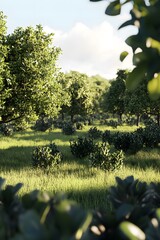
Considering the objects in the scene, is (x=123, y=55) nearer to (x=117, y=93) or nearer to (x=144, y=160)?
(x=144, y=160)

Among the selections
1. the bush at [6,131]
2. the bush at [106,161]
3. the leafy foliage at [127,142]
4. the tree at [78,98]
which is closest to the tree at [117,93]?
the tree at [78,98]

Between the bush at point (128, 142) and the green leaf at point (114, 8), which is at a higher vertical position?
the green leaf at point (114, 8)

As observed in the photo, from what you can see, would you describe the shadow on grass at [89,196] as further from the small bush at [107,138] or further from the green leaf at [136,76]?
the small bush at [107,138]

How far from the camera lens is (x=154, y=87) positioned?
62.8 inches

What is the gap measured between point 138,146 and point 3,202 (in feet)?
54.7

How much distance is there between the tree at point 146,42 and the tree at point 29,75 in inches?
569

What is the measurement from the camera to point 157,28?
146cm

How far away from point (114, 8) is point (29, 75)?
47.7 feet

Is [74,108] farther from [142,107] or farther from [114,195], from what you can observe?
[114,195]

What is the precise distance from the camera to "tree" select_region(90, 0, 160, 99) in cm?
144

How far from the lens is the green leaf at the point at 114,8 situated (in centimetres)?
189

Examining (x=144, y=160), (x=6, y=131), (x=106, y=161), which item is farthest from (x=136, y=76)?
(x=6, y=131)

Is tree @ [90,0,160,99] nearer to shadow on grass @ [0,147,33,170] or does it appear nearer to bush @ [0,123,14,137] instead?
shadow on grass @ [0,147,33,170]

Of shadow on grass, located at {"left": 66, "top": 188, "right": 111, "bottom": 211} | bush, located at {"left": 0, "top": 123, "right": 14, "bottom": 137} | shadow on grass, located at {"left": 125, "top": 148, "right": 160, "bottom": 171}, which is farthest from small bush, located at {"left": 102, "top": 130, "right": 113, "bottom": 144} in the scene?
shadow on grass, located at {"left": 66, "top": 188, "right": 111, "bottom": 211}
